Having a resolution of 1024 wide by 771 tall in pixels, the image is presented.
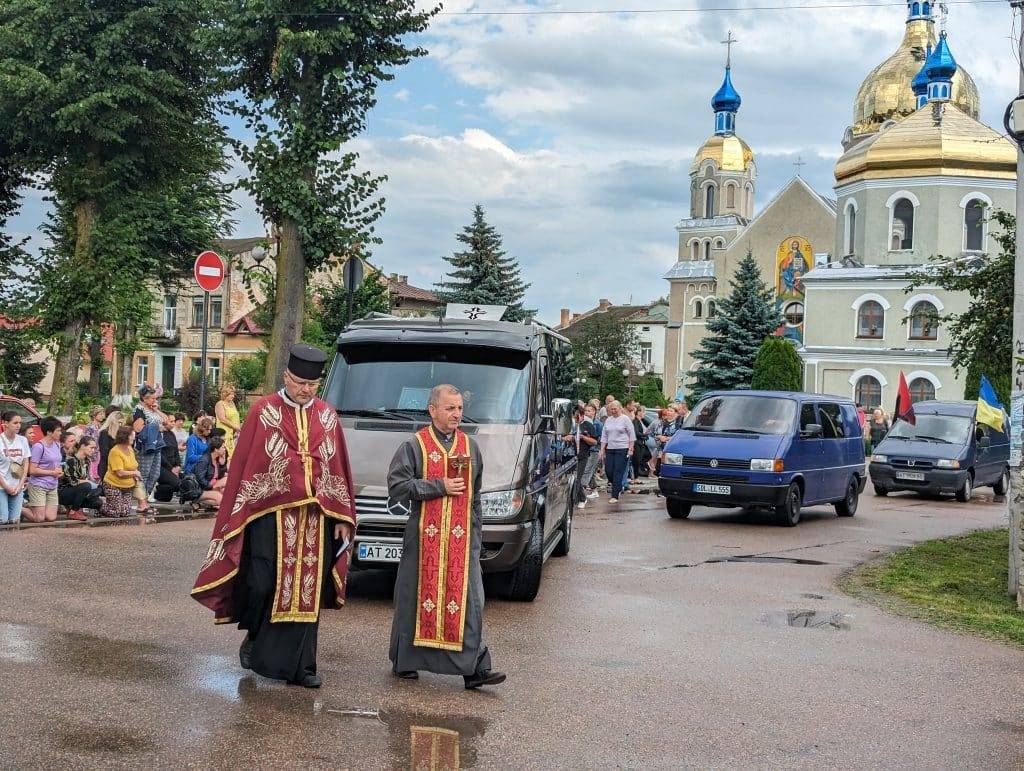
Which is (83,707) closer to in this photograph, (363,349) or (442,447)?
(442,447)

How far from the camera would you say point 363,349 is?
1105 centimetres

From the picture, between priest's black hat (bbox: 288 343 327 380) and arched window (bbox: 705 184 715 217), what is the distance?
93.6 meters

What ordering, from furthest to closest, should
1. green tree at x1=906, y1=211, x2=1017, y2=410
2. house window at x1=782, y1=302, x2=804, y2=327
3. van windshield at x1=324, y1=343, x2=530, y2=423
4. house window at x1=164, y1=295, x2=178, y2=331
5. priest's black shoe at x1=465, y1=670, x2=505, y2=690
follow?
1. house window at x1=782, y1=302, x2=804, y2=327
2. house window at x1=164, y1=295, x2=178, y2=331
3. green tree at x1=906, y1=211, x2=1017, y2=410
4. van windshield at x1=324, y1=343, x2=530, y2=423
5. priest's black shoe at x1=465, y1=670, x2=505, y2=690

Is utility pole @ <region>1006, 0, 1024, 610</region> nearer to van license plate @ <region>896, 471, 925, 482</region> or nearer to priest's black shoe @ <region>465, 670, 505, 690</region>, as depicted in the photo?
priest's black shoe @ <region>465, 670, 505, 690</region>

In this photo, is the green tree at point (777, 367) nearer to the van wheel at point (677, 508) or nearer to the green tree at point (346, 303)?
the green tree at point (346, 303)

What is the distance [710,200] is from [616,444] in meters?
80.2

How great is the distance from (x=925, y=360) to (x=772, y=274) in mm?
27262

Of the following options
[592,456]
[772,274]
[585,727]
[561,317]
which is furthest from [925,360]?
[561,317]

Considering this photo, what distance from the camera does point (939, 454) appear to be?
81.8 ft

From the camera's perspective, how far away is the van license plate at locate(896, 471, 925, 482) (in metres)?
25.0

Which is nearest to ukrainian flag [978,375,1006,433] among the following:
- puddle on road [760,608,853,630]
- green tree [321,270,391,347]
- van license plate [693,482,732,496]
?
van license plate [693,482,732,496]

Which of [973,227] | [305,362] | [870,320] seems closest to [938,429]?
[305,362]

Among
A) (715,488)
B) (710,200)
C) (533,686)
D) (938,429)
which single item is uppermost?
(710,200)

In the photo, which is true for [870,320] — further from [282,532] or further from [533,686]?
[282,532]
